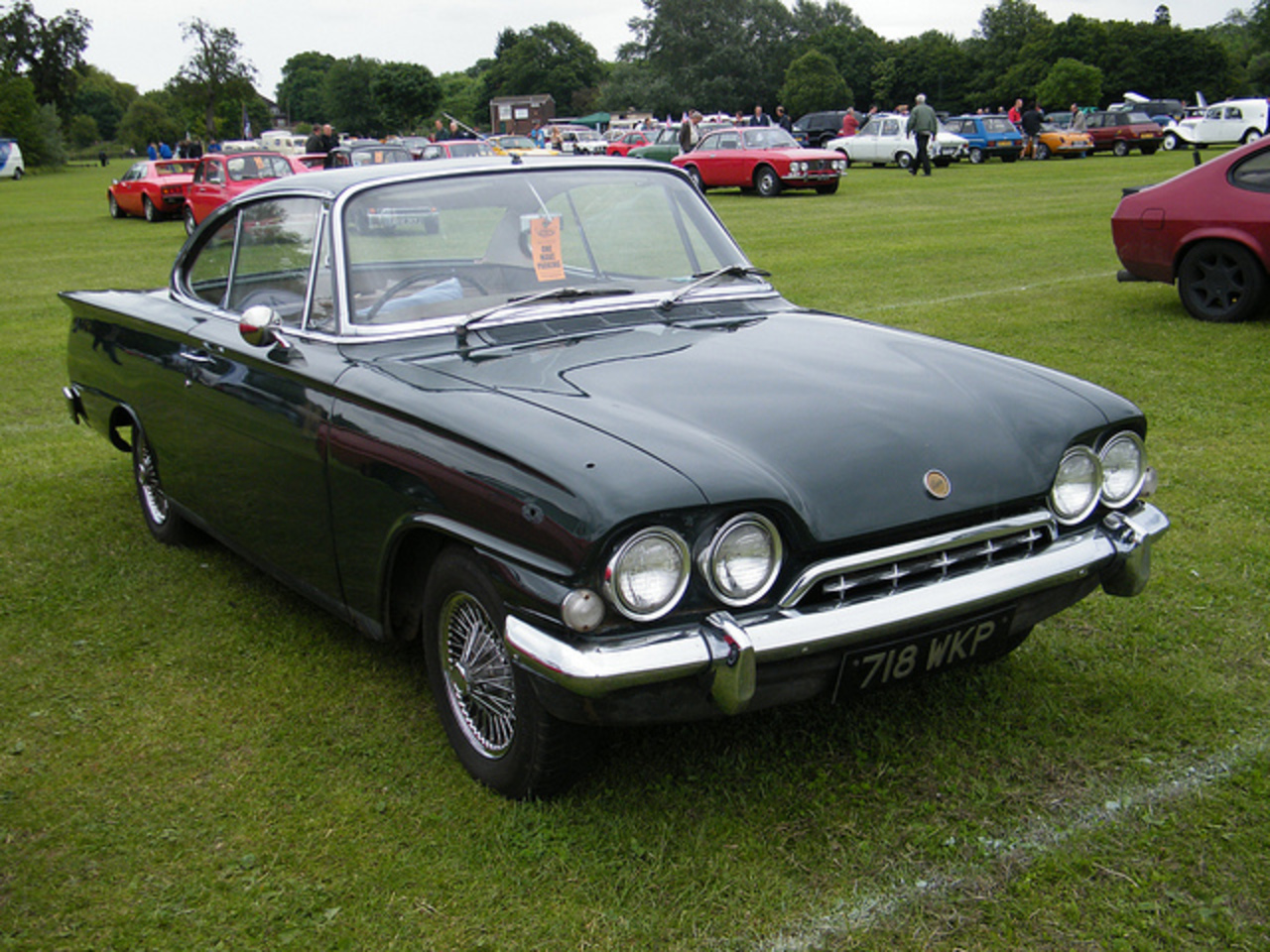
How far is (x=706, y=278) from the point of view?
4043 mm

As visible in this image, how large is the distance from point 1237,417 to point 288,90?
16911cm

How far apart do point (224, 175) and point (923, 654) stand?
18.5 metres

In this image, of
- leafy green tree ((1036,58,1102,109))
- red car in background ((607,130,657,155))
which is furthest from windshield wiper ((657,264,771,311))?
leafy green tree ((1036,58,1102,109))

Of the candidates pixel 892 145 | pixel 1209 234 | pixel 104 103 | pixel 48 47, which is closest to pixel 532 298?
pixel 1209 234

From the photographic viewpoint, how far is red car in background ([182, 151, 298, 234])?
60.8ft

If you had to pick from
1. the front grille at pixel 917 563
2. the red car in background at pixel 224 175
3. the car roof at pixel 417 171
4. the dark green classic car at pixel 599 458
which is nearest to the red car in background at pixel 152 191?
the red car in background at pixel 224 175

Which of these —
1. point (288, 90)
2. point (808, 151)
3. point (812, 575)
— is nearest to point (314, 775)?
point (812, 575)

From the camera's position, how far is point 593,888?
261 centimetres

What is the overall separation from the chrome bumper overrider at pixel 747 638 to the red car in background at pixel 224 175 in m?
17.6

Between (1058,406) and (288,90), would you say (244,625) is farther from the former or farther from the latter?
(288,90)

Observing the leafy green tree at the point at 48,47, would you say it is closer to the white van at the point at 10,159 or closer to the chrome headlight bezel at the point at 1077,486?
the white van at the point at 10,159

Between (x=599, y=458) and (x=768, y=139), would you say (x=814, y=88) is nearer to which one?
(x=768, y=139)

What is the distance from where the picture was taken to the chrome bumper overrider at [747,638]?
2.43m

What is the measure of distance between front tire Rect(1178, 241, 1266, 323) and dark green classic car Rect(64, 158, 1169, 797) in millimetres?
5820
